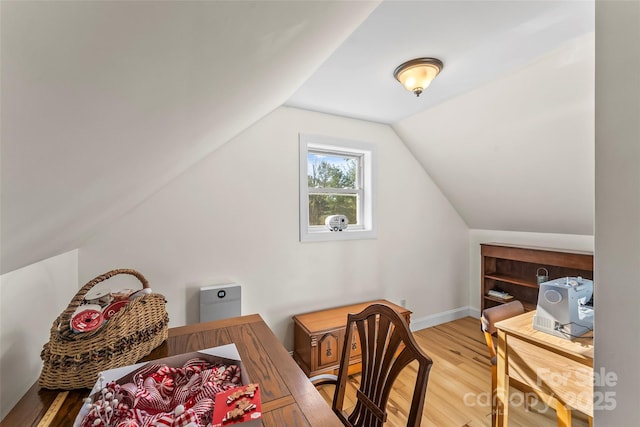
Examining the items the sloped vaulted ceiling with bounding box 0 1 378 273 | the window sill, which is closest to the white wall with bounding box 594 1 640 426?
the sloped vaulted ceiling with bounding box 0 1 378 273

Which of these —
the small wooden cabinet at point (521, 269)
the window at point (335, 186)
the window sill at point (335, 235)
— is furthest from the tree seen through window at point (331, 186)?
the small wooden cabinet at point (521, 269)

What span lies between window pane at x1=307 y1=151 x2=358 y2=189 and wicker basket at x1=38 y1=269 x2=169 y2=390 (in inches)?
77.1

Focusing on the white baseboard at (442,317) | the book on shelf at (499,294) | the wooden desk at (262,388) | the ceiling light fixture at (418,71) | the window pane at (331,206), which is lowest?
the white baseboard at (442,317)

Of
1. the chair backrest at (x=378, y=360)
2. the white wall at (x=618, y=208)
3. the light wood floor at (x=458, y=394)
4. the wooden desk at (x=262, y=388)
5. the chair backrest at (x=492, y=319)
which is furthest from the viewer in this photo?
the light wood floor at (x=458, y=394)

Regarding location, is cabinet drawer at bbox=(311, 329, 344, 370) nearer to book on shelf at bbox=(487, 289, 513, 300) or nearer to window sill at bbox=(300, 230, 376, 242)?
window sill at bbox=(300, 230, 376, 242)

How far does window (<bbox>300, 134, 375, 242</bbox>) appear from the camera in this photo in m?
2.53

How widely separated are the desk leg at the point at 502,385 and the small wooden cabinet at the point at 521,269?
164 centimetres

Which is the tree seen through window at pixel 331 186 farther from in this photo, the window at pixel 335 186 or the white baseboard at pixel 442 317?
the white baseboard at pixel 442 317

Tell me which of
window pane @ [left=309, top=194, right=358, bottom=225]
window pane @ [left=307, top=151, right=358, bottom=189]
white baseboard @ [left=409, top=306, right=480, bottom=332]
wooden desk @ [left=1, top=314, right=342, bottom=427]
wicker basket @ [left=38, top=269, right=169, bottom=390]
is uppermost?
window pane @ [left=307, top=151, right=358, bottom=189]

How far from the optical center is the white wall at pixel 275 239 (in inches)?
76.9

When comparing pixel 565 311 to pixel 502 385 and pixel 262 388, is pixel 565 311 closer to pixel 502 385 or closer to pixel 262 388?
pixel 502 385

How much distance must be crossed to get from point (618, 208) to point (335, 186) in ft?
7.61

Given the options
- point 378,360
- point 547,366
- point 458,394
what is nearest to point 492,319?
point 547,366

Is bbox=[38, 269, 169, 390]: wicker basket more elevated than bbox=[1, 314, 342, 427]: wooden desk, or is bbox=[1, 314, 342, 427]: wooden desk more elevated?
bbox=[38, 269, 169, 390]: wicker basket
